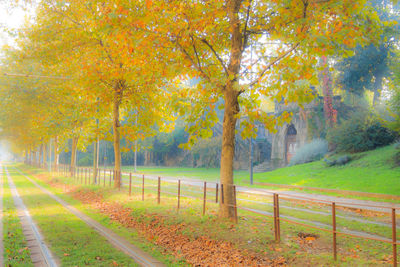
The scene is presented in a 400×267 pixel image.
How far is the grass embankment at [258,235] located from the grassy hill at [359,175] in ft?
28.5

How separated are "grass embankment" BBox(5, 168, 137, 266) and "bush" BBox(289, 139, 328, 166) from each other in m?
25.1

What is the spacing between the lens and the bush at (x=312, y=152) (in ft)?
106

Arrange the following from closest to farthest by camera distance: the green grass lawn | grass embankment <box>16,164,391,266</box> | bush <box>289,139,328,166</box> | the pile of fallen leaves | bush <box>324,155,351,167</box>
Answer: grass embankment <box>16,164,391,266</box>, the pile of fallen leaves, the green grass lawn, bush <box>324,155,351,167</box>, bush <box>289,139,328,166</box>

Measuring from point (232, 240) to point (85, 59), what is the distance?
1245 cm

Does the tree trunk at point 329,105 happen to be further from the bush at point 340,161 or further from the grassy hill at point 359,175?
the bush at point 340,161

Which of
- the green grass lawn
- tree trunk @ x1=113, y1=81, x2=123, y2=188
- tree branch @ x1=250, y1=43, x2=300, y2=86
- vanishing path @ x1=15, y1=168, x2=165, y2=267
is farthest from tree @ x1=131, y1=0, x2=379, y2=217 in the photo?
the green grass lawn

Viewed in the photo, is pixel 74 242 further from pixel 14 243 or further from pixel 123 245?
pixel 14 243

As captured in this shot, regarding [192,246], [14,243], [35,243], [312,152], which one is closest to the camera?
[192,246]

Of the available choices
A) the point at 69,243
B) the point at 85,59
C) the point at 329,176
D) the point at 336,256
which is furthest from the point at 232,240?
the point at 329,176

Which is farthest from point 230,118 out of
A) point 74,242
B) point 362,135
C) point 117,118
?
point 362,135

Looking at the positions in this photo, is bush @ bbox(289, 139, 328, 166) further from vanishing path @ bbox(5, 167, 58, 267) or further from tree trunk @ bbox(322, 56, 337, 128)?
vanishing path @ bbox(5, 167, 58, 267)

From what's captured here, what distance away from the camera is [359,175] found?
840 inches

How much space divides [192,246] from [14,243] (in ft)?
14.8

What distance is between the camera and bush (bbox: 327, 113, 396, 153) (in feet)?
87.0
